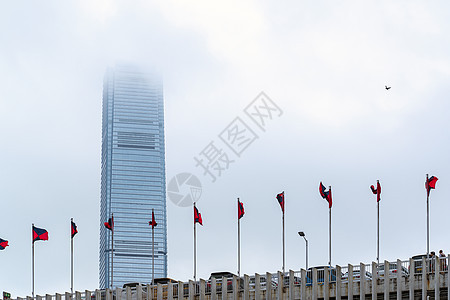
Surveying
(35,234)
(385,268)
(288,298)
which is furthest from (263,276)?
(35,234)

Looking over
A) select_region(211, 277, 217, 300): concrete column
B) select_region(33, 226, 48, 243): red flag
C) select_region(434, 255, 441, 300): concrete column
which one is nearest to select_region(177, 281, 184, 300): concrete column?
select_region(211, 277, 217, 300): concrete column

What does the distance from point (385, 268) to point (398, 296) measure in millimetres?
1969

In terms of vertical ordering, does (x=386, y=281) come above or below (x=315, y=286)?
above

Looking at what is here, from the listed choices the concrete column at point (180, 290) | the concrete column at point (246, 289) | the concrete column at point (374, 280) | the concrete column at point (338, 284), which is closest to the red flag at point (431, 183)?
the concrete column at point (374, 280)

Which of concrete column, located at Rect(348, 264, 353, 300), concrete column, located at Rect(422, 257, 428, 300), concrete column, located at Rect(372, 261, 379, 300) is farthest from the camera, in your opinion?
concrete column, located at Rect(348, 264, 353, 300)

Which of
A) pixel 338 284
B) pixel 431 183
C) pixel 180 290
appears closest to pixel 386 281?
pixel 338 284

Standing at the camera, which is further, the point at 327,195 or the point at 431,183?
the point at 327,195

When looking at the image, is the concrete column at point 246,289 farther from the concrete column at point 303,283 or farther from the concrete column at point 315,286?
the concrete column at point 315,286

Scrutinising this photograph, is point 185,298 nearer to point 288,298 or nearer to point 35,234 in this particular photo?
point 288,298

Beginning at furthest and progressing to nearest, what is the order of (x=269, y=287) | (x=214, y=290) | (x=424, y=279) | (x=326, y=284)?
(x=214, y=290) → (x=269, y=287) → (x=326, y=284) → (x=424, y=279)

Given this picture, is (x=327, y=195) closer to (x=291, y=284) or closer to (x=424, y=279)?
(x=291, y=284)

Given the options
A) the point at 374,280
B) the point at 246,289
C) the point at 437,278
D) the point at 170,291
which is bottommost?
the point at 170,291

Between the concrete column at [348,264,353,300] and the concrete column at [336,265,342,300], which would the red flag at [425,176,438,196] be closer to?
the concrete column at [348,264,353,300]

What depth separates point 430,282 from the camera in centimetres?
8588
